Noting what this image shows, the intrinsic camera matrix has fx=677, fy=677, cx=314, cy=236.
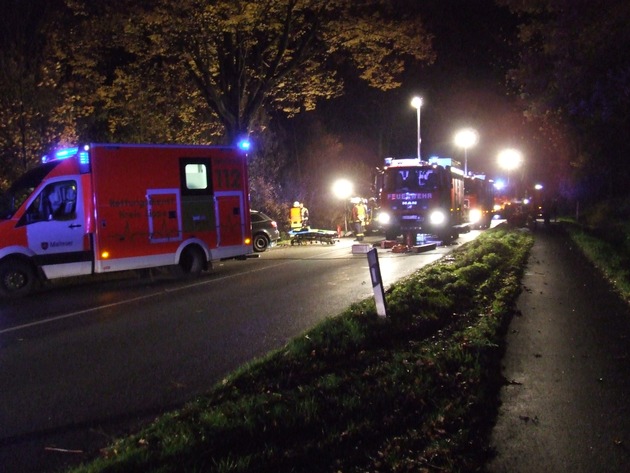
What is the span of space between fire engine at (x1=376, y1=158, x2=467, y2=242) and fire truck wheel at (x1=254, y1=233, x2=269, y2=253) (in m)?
4.63

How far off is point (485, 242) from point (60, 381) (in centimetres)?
1540

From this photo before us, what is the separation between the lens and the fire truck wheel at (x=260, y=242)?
1017 inches

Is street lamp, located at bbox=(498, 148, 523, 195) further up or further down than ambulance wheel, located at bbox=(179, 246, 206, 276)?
further up

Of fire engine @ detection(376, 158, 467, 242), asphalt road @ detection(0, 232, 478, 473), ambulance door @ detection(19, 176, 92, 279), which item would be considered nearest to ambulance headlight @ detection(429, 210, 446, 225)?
fire engine @ detection(376, 158, 467, 242)

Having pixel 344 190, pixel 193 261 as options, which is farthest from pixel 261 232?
pixel 344 190

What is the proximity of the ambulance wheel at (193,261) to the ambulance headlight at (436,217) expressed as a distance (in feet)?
32.2

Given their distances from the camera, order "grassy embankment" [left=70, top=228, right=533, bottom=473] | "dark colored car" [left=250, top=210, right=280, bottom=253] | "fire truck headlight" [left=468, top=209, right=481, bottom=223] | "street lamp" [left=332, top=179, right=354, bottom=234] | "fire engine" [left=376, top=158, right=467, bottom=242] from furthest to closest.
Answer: "fire truck headlight" [left=468, top=209, right=481, bottom=223] < "street lamp" [left=332, top=179, right=354, bottom=234] < "dark colored car" [left=250, top=210, right=280, bottom=253] < "fire engine" [left=376, top=158, right=467, bottom=242] < "grassy embankment" [left=70, top=228, right=533, bottom=473]

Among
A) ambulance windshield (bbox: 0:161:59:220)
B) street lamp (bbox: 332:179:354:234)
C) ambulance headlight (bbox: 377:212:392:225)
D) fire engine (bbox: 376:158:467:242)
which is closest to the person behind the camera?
Answer: ambulance windshield (bbox: 0:161:59:220)

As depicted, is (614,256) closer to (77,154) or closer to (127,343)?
(127,343)

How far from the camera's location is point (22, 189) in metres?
15.2

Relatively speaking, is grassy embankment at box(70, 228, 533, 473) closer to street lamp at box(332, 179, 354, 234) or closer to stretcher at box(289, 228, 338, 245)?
stretcher at box(289, 228, 338, 245)

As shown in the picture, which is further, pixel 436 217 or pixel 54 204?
pixel 436 217

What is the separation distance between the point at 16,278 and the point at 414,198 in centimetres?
1388

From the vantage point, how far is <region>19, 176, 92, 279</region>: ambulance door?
14797mm
